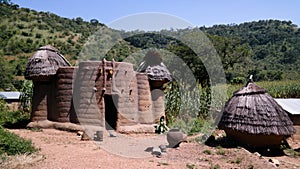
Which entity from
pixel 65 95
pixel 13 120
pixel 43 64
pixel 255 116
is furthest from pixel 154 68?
pixel 13 120

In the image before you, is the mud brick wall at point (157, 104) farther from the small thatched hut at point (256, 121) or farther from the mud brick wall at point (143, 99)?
the small thatched hut at point (256, 121)

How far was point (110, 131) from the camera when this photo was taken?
13.5m

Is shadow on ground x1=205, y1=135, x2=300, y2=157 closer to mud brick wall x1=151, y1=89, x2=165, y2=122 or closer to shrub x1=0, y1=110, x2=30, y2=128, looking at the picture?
mud brick wall x1=151, y1=89, x2=165, y2=122

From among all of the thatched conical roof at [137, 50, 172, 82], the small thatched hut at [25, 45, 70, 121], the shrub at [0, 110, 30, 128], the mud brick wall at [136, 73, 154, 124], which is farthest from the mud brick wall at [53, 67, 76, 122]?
the thatched conical roof at [137, 50, 172, 82]

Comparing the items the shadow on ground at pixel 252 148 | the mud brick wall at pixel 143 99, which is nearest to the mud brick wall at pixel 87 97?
the mud brick wall at pixel 143 99

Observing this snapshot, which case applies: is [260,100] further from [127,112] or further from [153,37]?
[153,37]

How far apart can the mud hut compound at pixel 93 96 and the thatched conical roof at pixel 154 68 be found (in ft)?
2.50

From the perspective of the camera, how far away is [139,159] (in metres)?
9.33

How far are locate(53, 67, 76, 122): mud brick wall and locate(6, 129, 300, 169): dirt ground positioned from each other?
5.76 feet

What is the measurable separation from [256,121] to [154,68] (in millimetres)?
6179

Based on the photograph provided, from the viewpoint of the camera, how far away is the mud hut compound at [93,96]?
13.5 meters

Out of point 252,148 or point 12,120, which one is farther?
point 12,120

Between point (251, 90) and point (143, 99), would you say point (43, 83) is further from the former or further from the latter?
point (251, 90)

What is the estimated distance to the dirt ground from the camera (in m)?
8.44
